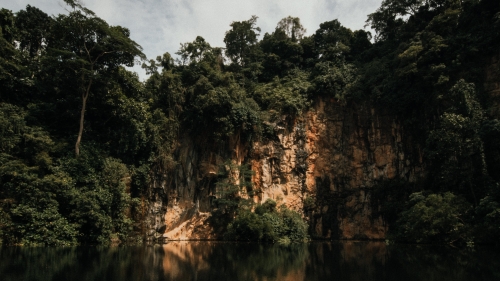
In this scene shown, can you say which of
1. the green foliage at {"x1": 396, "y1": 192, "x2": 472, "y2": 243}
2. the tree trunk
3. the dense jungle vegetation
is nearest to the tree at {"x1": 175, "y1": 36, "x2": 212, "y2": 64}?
the dense jungle vegetation

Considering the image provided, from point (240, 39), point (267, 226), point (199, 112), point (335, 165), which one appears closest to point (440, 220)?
point (267, 226)

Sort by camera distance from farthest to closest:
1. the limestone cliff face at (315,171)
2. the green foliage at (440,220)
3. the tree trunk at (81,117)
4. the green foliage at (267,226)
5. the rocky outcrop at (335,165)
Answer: the rocky outcrop at (335,165) < the limestone cliff face at (315,171) < the green foliage at (267,226) < the tree trunk at (81,117) < the green foliage at (440,220)

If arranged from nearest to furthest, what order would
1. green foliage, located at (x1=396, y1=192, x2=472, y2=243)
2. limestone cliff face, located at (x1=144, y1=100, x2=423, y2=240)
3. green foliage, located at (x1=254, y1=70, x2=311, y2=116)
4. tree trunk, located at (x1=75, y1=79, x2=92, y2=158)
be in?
1. green foliage, located at (x1=396, y1=192, x2=472, y2=243)
2. tree trunk, located at (x1=75, y1=79, x2=92, y2=158)
3. limestone cliff face, located at (x1=144, y1=100, x2=423, y2=240)
4. green foliage, located at (x1=254, y1=70, x2=311, y2=116)

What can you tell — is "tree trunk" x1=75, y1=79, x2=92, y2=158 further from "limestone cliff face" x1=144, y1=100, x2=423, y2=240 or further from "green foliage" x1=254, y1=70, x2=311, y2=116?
"green foliage" x1=254, y1=70, x2=311, y2=116

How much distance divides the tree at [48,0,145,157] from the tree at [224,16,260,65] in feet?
45.5

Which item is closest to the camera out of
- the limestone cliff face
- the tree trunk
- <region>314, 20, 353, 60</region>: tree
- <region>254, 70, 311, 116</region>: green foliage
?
the tree trunk

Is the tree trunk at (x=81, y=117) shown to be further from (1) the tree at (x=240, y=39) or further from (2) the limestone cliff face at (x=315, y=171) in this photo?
(1) the tree at (x=240, y=39)

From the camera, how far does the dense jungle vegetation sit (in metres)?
17.1

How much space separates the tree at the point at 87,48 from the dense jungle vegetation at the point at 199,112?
8cm

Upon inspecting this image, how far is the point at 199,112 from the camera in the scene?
25.0 m

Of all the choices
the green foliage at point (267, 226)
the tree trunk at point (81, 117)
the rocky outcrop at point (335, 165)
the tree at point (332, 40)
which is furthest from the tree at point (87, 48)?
the tree at point (332, 40)

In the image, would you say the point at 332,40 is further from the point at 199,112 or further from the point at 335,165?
the point at 199,112

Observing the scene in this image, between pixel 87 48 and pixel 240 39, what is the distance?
16263 mm

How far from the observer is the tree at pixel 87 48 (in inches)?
772
